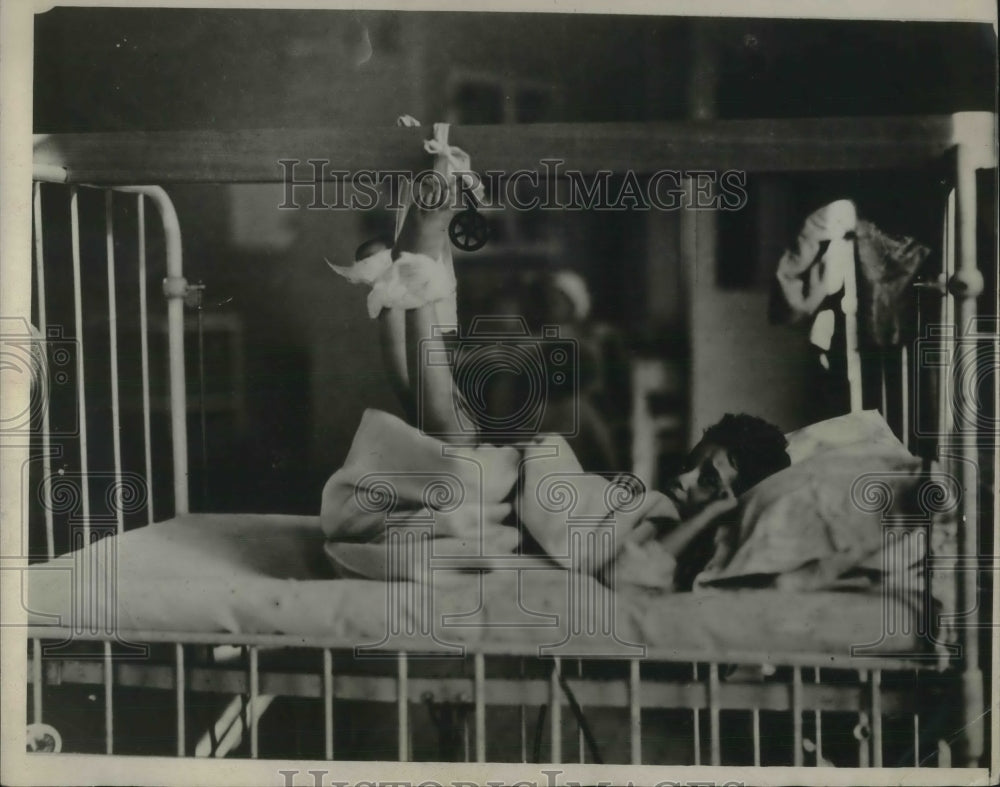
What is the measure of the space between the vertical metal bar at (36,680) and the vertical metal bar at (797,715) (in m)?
1.51

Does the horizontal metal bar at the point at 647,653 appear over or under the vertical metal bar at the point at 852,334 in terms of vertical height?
under

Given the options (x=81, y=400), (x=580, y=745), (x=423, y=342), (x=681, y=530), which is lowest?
(x=580, y=745)

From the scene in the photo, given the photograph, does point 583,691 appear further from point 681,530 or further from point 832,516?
point 832,516

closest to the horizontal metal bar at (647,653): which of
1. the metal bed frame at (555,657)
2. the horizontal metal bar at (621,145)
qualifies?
the metal bed frame at (555,657)

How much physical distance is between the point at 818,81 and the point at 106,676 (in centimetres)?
187

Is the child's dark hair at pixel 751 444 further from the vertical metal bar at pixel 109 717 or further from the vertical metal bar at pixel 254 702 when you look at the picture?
the vertical metal bar at pixel 109 717

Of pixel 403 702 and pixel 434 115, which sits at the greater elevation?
pixel 434 115

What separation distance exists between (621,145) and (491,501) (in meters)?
0.76

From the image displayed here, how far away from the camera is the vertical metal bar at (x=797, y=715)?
1513mm

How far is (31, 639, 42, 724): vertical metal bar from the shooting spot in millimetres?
1541

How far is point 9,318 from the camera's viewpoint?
5.07ft

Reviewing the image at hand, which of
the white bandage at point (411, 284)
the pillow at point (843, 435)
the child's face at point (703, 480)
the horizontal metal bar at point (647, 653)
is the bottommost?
the horizontal metal bar at point (647, 653)

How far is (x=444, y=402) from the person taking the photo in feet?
5.01

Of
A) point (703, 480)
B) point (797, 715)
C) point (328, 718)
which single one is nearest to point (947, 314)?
point (703, 480)
